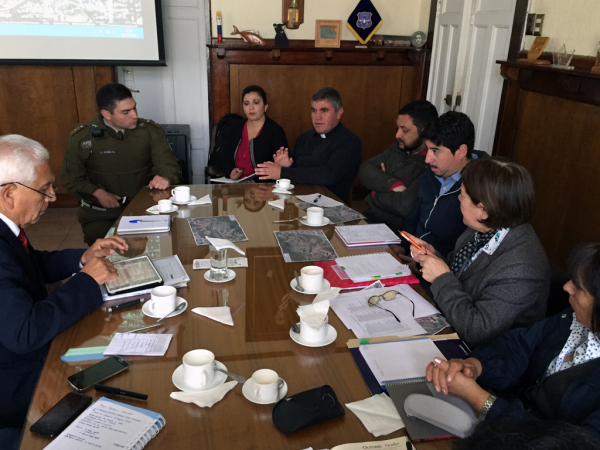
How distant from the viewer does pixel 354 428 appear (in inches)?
37.7

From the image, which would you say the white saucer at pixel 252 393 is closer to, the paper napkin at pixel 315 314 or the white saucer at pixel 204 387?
the white saucer at pixel 204 387

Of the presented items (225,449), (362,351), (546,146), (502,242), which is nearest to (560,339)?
(502,242)

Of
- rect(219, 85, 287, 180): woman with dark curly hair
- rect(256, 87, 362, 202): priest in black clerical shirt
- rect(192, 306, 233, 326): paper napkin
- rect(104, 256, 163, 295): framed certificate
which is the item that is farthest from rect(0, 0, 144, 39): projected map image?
rect(192, 306, 233, 326): paper napkin

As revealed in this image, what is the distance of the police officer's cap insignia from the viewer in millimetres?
4020

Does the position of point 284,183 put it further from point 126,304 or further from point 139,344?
point 139,344

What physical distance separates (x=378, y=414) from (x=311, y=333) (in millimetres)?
273

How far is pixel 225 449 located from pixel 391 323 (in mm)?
590

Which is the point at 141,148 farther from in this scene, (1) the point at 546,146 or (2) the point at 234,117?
(1) the point at 546,146

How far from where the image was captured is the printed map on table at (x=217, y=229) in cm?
185

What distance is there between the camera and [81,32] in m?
3.86

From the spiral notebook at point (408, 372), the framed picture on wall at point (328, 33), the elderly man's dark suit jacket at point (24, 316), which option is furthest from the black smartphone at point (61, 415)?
the framed picture on wall at point (328, 33)

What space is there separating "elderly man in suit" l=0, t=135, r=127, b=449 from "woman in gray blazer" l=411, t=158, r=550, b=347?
1.00m

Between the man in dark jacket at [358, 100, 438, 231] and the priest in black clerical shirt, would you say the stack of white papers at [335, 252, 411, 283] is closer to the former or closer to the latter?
the man in dark jacket at [358, 100, 438, 231]

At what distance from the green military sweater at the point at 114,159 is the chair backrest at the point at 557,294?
2.02 metres
